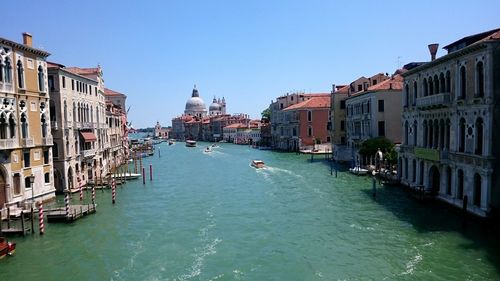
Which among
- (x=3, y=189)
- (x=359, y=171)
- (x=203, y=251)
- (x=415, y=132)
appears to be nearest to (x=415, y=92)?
(x=415, y=132)

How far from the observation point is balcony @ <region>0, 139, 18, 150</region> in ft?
62.3

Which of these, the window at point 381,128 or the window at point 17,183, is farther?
the window at point 381,128

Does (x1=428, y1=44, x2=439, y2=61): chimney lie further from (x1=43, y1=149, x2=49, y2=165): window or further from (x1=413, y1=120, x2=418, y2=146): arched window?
(x1=43, y1=149, x2=49, y2=165): window

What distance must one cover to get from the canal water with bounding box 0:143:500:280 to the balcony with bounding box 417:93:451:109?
15.4 feet

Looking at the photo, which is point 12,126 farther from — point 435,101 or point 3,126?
point 435,101

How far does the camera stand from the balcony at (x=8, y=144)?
62.3 feet

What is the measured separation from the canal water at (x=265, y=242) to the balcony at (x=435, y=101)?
469 centimetres

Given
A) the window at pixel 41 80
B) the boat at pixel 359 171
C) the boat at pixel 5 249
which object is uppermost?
the window at pixel 41 80

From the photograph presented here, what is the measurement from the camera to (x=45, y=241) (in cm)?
1609

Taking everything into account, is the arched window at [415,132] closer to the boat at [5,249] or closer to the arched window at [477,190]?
the arched window at [477,190]

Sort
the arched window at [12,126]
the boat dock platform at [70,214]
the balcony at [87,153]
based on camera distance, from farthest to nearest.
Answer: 1. the balcony at [87,153]
2. the arched window at [12,126]
3. the boat dock platform at [70,214]

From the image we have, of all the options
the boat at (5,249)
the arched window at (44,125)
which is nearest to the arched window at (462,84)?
the boat at (5,249)

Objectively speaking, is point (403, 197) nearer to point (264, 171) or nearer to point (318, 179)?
point (318, 179)

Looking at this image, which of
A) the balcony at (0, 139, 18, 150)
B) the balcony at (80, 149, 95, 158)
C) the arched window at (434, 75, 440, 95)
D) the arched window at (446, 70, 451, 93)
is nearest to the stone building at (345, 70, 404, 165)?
the arched window at (434, 75, 440, 95)
